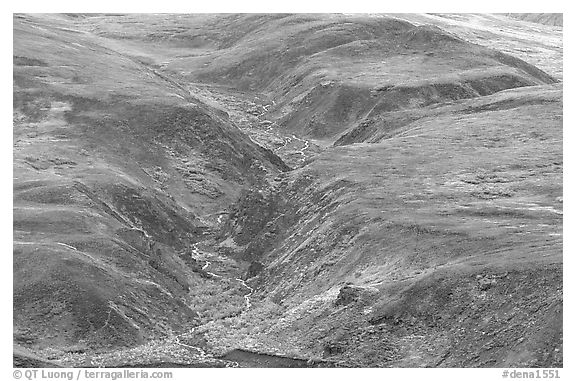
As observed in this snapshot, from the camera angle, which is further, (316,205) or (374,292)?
(316,205)

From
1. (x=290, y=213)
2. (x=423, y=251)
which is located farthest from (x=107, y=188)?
(x=423, y=251)

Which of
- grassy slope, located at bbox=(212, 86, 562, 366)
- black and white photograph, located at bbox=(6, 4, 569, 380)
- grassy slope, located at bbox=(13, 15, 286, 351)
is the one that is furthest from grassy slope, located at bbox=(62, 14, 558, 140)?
grassy slope, located at bbox=(212, 86, 562, 366)

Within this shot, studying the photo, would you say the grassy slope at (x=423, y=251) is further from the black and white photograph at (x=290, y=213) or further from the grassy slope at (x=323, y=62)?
the grassy slope at (x=323, y=62)

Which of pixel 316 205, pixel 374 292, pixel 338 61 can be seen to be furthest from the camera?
pixel 338 61

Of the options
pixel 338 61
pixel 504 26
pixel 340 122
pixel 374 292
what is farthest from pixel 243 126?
pixel 504 26

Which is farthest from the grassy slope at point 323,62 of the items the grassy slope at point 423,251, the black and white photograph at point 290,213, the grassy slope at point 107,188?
the grassy slope at point 423,251

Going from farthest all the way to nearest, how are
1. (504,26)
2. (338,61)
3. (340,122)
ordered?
(504,26), (338,61), (340,122)

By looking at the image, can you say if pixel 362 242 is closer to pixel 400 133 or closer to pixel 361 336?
pixel 361 336
